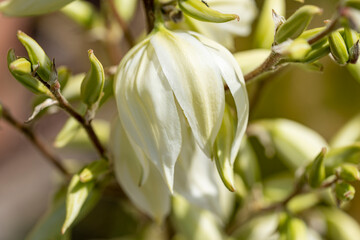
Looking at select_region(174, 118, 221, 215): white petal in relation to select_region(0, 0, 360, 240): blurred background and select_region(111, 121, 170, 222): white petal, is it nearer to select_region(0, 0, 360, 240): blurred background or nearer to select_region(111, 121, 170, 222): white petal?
select_region(111, 121, 170, 222): white petal

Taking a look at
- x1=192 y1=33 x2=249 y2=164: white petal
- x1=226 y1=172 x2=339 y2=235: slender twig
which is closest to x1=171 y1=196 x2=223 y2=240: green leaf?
x1=226 y1=172 x2=339 y2=235: slender twig

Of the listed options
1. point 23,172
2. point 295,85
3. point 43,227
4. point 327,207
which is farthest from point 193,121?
point 23,172

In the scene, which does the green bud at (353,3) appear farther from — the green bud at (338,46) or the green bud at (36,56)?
the green bud at (36,56)

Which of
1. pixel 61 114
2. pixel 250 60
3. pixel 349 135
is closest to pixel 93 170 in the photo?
pixel 250 60

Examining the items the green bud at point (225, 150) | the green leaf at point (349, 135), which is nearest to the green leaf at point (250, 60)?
the green bud at point (225, 150)

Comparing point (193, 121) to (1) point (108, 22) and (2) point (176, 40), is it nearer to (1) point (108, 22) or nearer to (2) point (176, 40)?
(2) point (176, 40)
